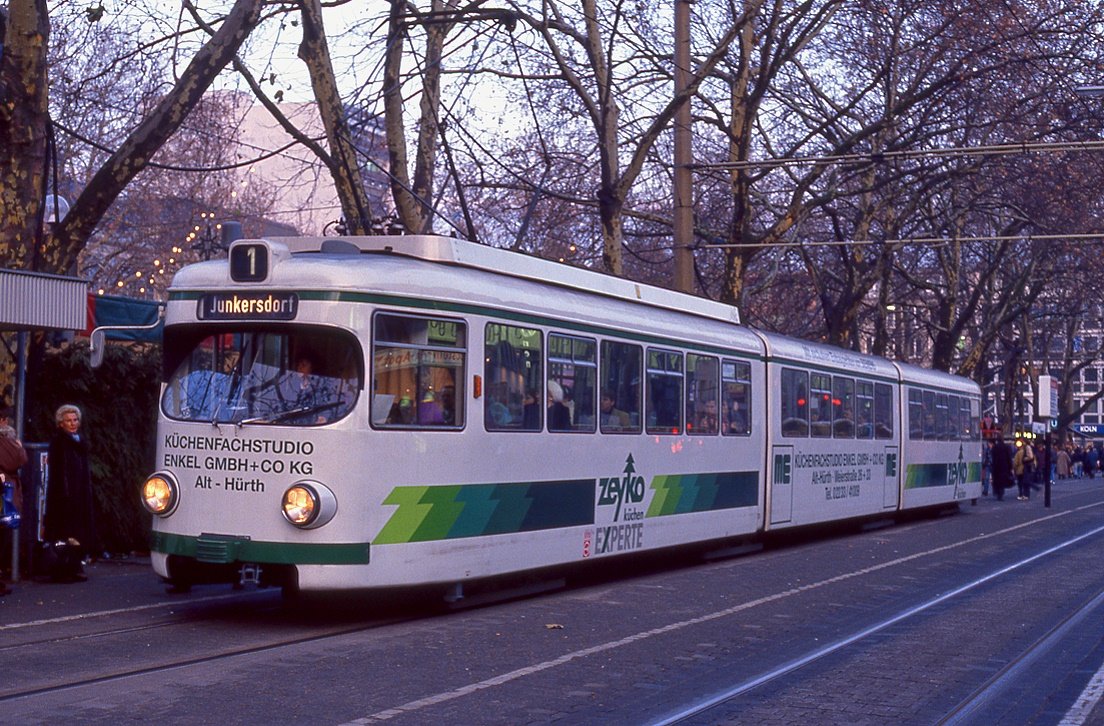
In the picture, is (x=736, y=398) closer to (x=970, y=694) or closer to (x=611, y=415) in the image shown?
(x=611, y=415)

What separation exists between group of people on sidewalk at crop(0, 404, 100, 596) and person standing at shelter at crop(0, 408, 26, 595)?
0.74 feet

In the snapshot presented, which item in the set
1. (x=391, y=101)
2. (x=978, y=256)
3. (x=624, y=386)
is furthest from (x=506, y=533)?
(x=978, y=256)

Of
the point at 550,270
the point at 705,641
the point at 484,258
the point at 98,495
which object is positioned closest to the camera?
the point at 705,641

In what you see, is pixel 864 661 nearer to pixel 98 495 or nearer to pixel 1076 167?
pixel 98 495

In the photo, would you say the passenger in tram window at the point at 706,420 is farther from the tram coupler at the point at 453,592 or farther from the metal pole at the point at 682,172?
the metal pole at the point at 682,172

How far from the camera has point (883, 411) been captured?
2578 centimetres

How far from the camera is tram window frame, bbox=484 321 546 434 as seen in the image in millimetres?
12938

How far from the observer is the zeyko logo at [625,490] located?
15.1 meters

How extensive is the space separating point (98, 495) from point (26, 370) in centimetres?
174

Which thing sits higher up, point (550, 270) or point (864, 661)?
point (550, 270)

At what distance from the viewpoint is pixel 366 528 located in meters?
11.6

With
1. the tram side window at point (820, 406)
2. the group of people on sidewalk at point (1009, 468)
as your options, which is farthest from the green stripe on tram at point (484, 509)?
the group of people on sidewalk at point (1009, 468)

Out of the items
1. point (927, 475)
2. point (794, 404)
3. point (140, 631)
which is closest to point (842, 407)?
point (794, 404)

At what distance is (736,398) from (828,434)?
14.1 feet
